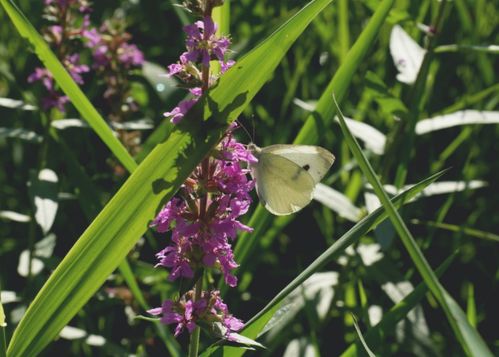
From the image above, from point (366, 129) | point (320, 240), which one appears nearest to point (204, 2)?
point (366, 129)

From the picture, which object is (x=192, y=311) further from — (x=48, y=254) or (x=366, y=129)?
(x=366, y=129)

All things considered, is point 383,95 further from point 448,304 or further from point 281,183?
point 448,304

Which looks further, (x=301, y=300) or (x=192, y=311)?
(x=301, y=300)

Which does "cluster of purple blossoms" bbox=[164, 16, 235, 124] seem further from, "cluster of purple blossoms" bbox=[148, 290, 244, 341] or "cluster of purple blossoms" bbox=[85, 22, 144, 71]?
"cluster of purple blossoms" bbox=[85, 22, 144, 71]

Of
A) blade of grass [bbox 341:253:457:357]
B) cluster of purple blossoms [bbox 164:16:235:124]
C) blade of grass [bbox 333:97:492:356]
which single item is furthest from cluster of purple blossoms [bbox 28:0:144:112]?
blade of grass [bbox 333:97:492:356]

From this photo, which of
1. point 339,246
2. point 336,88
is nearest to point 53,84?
point 336,88

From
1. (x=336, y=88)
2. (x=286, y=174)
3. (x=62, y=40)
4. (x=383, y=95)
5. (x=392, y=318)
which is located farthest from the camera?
(x=62, y=40)
